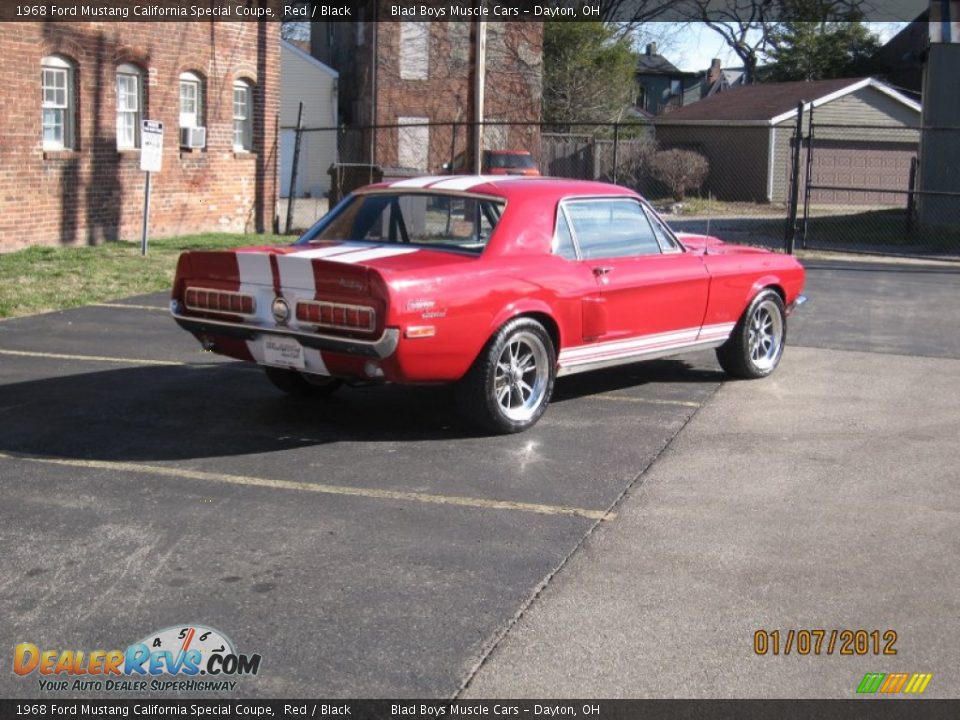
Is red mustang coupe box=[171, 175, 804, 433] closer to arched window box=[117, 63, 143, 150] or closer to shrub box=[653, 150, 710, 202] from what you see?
arched window box=[117, 63, 143, 150]

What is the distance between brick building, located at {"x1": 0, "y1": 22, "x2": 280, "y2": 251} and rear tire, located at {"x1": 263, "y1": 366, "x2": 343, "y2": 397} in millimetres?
10081

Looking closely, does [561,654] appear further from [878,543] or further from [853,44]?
[853,44]

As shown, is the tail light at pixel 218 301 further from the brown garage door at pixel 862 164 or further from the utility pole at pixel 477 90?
the brown garage door at pixel 862 164

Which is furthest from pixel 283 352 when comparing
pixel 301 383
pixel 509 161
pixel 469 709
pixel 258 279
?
pixel 509 161

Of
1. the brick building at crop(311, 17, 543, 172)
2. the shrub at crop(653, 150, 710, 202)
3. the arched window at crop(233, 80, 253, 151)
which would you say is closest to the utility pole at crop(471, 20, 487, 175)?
the arched window at crop(233, 80, 253, 151)

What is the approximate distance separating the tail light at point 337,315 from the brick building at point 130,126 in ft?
37.6

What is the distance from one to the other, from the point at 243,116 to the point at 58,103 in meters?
4.88

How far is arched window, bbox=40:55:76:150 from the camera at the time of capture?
56.9 ft

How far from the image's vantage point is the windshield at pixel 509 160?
34.7 m

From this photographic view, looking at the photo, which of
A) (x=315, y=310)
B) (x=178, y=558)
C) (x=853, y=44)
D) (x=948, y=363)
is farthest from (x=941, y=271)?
(x=853, y=44)

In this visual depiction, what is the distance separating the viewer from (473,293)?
6.90m

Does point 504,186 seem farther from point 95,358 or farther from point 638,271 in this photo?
point 95,358

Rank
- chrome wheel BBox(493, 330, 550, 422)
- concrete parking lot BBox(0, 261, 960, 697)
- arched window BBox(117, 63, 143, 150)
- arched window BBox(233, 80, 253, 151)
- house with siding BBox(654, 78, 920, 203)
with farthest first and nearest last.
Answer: house with siding BBox(654, 78, 920, 203)
arched window BBox(233, 80, 253, 151)
arched window BBox(117, 63, 143, 150)
chrome wheel BBox(493, 330, 550, 422)
concrete parking lot BBox(0, 261, 960, 697)

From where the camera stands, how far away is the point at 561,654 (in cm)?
414
